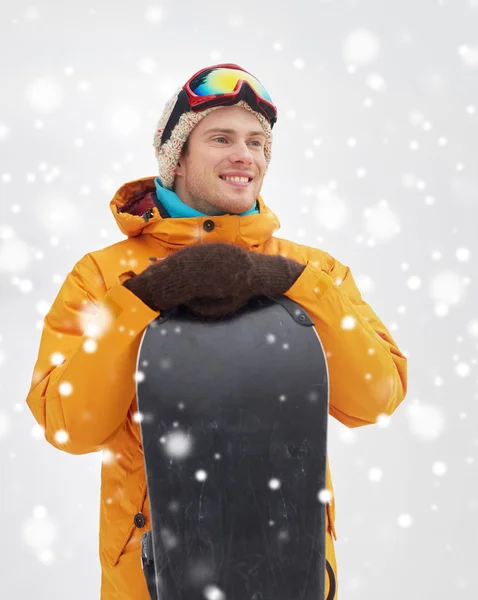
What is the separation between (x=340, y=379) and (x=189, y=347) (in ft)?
1.13

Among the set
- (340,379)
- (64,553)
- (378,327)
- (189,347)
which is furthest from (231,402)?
(64,553)

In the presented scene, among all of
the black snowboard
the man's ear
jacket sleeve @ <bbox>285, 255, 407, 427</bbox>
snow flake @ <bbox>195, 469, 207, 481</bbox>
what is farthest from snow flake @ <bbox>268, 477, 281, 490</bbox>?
the man's ear

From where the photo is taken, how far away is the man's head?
1.66 m

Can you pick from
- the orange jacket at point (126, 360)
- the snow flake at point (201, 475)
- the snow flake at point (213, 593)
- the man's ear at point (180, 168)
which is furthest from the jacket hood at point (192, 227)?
the snow flake at point (213, 593)

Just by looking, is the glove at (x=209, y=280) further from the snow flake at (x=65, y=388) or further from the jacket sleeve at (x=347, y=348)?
the snow flake at (x=65, y=388)

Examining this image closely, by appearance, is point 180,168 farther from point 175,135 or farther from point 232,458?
point 232,458

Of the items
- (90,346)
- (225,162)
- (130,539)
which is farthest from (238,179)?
(130,539)

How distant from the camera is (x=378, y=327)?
5.39 feet

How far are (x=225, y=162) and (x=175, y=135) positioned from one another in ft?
0.62

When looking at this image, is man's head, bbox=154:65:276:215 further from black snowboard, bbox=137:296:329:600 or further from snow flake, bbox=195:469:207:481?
snow flake, bbox=195:469:207:481

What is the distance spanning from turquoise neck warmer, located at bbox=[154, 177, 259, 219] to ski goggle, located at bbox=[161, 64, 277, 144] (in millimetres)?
190

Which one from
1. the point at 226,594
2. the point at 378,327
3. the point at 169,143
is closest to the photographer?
the point at 226,594

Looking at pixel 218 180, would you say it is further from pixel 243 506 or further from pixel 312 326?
pixel 243 506

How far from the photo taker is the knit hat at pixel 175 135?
1712 mm
